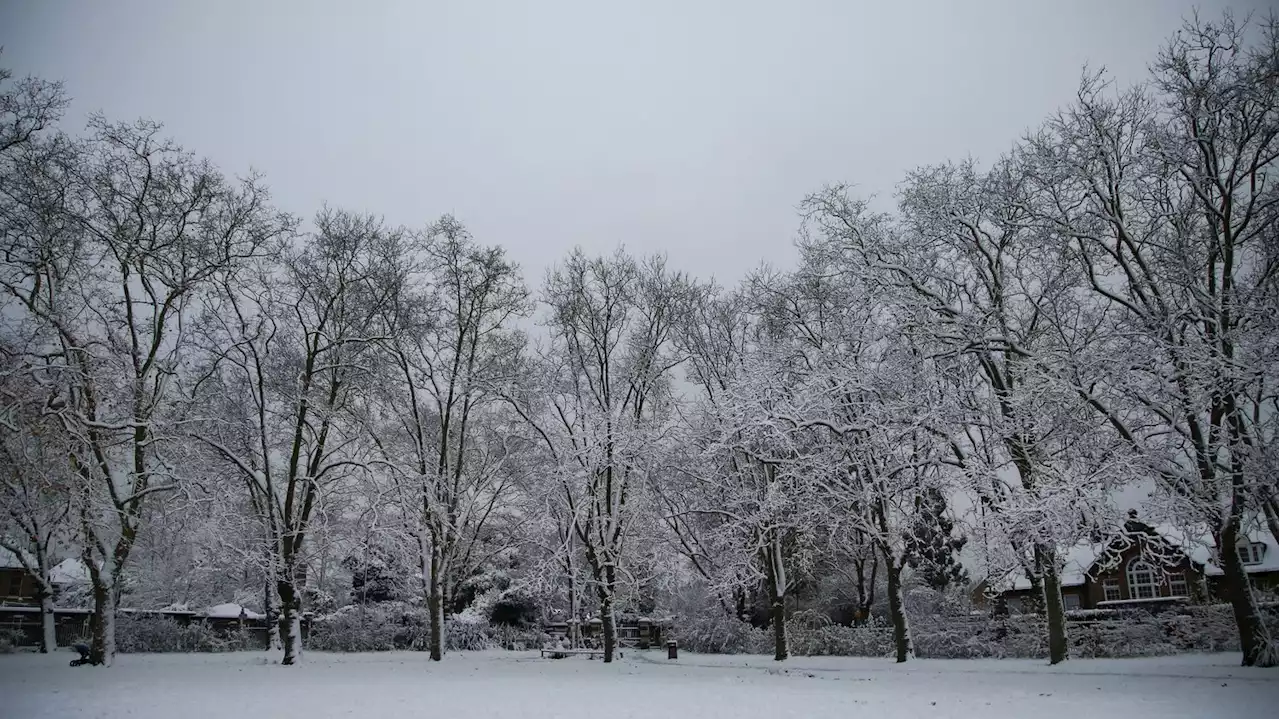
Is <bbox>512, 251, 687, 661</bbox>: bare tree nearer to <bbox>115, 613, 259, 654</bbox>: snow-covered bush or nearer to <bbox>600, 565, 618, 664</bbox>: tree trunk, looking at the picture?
<bbox>600, 565, 618, 664</bbox>: tree trunk

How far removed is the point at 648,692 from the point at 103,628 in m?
11.8

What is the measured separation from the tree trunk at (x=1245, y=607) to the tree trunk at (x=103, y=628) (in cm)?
2045

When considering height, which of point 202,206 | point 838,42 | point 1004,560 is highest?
point 838,42

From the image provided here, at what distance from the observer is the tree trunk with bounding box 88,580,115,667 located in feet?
51.2

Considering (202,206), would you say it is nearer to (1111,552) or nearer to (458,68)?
(458,68)

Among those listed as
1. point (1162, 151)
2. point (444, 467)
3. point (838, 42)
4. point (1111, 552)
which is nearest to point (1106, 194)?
point (1162, 151)

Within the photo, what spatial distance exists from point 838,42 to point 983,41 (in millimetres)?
5585

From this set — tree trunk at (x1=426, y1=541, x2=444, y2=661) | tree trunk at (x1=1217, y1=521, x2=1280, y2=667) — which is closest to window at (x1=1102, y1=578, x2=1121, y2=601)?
tree trunk at (x1=1217, y1=521, x2=1280, y2=667)

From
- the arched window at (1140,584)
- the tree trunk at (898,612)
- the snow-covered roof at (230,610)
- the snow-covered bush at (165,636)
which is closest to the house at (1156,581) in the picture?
the arched window at (1140,584)

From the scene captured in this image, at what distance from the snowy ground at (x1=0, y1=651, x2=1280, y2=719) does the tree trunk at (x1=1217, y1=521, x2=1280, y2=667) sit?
1.68 ft

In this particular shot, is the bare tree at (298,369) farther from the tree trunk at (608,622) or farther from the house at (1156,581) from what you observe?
the house at (1156,581)

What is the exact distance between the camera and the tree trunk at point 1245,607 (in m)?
11.5

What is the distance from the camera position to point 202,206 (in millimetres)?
17875

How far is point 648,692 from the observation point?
12.4m
